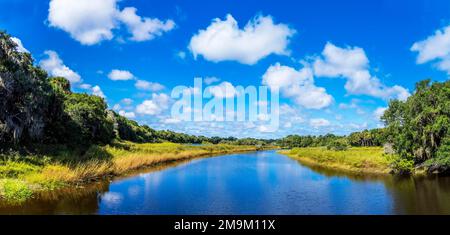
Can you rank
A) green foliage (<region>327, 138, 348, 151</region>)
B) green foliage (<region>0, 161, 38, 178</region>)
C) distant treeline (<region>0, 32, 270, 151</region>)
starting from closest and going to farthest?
1. green foliage (<region>0, 161, 38, 178</region>)
2. distant treeline (<region>0, 32, 270, 151</region>)
3. green foliage (<region>327, 138, 348, 151</region>)

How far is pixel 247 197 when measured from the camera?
82.6 ft

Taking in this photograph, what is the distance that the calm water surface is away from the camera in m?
20.5

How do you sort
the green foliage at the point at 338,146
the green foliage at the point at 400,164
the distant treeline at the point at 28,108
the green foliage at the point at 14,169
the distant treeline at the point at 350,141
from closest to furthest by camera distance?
the green foliage at the point at 14,169 < the distant treeline at the point at 28,108 < the green foliage at the point at 400,164 < the green foliage at the point at 338,146 < the distant treeline at the point at 350,141

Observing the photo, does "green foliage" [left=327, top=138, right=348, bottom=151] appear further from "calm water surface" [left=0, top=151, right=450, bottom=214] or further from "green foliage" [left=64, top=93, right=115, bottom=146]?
"green foliage" [left=64, top=93, right=115, bottom=146]

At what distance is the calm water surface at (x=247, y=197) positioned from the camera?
2048 centimetres

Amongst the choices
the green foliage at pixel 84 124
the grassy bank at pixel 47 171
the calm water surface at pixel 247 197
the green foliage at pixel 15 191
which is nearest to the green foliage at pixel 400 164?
the calm water surface at pixel 247 197

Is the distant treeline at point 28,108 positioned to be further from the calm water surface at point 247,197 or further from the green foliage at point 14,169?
the calm water surface at point 247,197

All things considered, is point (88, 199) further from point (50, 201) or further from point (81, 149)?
point (81, 149)

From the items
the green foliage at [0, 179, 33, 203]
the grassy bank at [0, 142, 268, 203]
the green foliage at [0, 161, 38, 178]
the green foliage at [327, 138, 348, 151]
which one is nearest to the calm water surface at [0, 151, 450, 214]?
the green foliage at [0, 179, 33, 203]

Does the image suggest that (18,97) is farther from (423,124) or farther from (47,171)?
(423,124)

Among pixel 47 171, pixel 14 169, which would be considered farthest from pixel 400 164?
A: pixel 14 169
